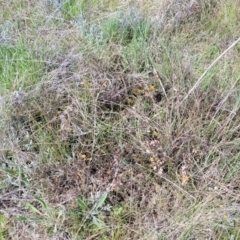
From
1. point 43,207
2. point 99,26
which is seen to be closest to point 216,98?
point 99,26

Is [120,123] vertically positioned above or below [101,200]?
above

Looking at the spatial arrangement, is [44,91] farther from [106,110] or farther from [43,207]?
[43,207]

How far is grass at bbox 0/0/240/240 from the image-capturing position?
135 centimetres

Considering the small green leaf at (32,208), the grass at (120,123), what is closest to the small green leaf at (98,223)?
the grass at (120,123)

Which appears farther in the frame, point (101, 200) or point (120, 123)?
point (120, 123)

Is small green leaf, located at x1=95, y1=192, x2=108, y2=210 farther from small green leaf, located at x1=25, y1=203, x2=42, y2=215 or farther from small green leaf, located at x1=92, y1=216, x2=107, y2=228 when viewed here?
small green leaf, located at x1=25, y1=203, x2=42, y2=215

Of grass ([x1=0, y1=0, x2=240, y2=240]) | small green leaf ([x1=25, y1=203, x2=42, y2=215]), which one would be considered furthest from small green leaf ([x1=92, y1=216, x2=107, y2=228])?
small green leaf ([x1=25, y1=203, x2=42, y2=215])

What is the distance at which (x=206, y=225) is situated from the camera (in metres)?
1.30

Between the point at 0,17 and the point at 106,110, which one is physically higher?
the point at 0,17

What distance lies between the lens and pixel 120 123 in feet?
5.16

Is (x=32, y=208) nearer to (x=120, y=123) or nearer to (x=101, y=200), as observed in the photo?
(x=101, y=200)

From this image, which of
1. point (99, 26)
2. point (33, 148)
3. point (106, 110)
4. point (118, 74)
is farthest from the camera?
point (99, 26)

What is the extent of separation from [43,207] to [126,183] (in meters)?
0.31

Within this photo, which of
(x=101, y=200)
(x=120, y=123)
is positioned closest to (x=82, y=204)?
(x=101, y=200)
